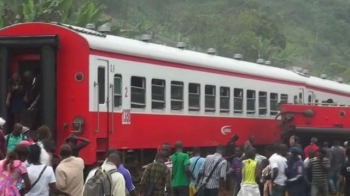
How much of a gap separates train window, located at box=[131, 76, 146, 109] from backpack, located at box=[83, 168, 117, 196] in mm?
7532

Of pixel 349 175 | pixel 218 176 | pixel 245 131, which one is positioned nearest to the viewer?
pixel 218 176

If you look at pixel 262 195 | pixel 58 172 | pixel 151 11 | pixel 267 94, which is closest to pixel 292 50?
pixel 151 11

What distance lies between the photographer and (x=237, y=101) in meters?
24.1

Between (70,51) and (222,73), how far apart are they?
6.74 meters

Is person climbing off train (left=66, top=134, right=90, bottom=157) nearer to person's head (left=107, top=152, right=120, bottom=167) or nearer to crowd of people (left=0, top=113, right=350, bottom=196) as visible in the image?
crowd of people (left=0, top=113, right=350, bottom=196)

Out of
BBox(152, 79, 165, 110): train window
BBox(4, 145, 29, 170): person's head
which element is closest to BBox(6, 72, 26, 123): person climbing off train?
BBox(152, 79, 165, 110): train window

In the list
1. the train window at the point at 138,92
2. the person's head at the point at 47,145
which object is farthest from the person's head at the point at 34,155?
the train window at the point at 138,92

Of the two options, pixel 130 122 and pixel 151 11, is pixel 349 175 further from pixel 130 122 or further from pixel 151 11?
pixel 151 11

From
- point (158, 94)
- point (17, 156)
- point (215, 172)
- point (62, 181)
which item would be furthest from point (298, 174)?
point (17, 156)

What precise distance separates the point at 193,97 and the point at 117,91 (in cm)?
375

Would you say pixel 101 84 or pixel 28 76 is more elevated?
pixel 28 76

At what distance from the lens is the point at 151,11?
A: 319 ft

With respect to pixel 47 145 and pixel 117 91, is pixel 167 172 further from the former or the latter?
pixel 117 91

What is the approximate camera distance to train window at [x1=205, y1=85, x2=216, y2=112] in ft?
73.1
